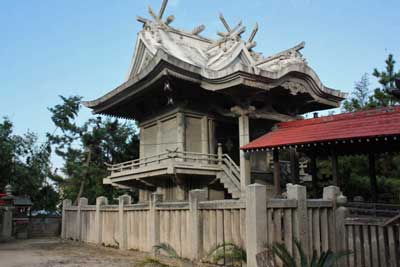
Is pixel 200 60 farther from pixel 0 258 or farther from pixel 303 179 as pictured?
pixel 0 258

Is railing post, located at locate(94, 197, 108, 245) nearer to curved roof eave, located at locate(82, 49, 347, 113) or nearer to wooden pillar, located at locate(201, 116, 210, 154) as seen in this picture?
wooden pillar, located at locate(201, 116, 210, 154)

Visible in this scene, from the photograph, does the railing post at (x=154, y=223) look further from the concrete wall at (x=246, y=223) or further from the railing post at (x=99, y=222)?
the railing post at (x=99, y=222)

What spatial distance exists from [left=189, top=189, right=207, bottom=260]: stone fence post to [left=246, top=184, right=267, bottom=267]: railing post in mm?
1856

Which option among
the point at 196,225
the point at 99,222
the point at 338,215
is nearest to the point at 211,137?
the point at 99,222

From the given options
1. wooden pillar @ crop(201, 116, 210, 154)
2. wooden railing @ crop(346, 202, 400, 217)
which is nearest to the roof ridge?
wooden railing @ crop(346, 202, 400, 217)

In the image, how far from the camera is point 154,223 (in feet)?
36.8

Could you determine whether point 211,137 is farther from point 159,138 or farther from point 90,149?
point 90,149

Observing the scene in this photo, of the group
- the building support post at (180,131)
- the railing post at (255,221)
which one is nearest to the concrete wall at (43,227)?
the building support post at (180,131)

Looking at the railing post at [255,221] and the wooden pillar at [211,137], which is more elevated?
the wooden pillar at [211,137]

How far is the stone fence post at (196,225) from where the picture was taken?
30.5 ft

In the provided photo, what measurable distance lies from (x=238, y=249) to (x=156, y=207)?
3.75m

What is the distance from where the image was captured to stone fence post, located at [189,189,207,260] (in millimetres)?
9305

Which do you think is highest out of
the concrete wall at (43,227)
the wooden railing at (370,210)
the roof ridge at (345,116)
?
the roof ridge at (345,116)

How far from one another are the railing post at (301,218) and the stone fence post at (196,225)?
2319 millimetres
